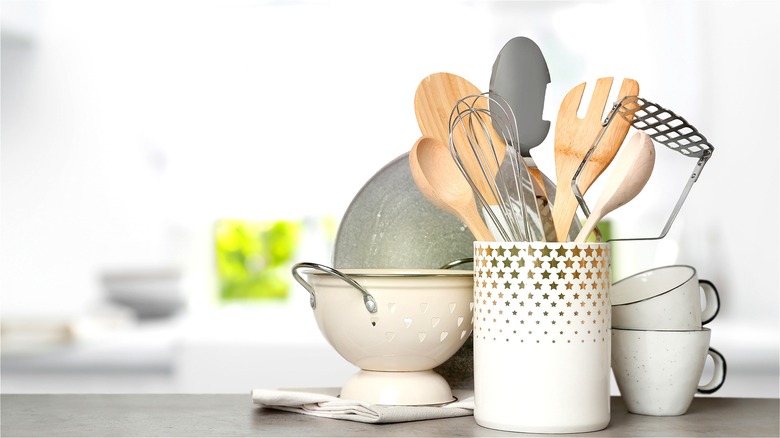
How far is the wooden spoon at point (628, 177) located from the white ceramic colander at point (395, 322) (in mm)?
114

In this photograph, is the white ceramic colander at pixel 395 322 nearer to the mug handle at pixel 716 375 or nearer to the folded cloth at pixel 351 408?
the folded cloth at pixel 351 408

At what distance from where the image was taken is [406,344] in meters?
0.67

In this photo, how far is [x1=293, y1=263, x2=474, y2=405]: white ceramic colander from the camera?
0.66 meters

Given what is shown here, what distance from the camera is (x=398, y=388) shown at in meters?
0.69

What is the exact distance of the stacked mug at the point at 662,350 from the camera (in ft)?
2.27

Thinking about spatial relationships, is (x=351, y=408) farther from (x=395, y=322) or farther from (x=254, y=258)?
(x=254, y=258)

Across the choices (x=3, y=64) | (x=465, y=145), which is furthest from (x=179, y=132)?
(x=465, y=145)

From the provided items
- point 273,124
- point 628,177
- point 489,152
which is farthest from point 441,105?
point 273,124

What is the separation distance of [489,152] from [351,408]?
24cm

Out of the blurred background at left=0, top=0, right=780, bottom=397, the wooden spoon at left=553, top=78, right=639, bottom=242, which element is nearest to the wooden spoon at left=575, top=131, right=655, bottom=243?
the wooden spoon at left=553, top=78, right=639, bottom=242

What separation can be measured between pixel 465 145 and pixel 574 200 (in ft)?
0.34

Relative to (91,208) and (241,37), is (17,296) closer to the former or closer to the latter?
(91,208)

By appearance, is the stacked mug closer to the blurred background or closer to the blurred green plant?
the blurred background

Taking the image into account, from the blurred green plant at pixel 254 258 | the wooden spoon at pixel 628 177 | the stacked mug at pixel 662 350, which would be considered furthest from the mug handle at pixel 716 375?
the blurred green plant at pixel 254 258
